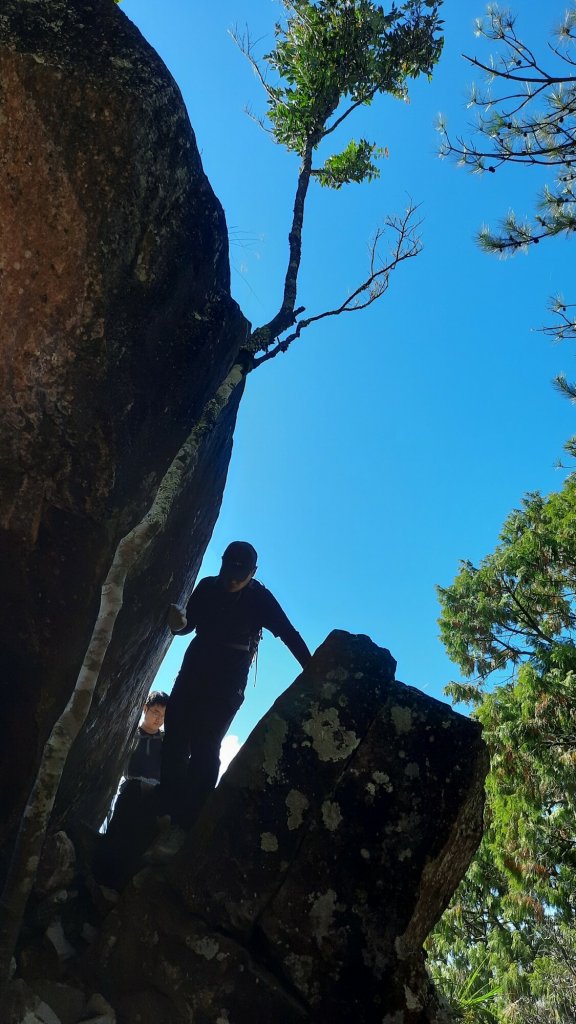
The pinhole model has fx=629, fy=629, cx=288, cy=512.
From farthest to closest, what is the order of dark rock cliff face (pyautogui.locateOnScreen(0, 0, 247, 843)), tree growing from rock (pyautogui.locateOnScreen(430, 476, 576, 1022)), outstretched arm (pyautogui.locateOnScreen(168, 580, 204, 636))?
tree growing from rock (pyautogui.locateOnScreen(430, 476, 576, 1022)) → outstretched arm (pyautogui.locateOnScreen(168, 580, 204, 636)) → dark rock cliff face (pyautogui.locateOnScreen(0, 0, 247, 843))

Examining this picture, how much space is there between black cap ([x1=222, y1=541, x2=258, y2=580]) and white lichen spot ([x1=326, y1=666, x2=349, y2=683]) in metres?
1.33

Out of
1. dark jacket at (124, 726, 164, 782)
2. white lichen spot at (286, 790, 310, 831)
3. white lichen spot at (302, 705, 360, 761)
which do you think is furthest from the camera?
dark jacket at (124, 726, 164, 782)

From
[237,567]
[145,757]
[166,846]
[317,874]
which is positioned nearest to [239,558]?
[237,567]

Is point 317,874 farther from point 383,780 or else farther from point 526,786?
point 526,786

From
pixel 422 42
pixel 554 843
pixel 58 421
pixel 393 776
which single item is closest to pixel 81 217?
pixel 58 421

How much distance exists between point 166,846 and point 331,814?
142 centimetres

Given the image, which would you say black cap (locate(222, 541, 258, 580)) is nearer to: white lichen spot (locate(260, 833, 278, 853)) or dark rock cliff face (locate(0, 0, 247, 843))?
dark rock cliff face (locate(0, 0, 247, 843))

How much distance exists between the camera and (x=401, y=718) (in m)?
5.30

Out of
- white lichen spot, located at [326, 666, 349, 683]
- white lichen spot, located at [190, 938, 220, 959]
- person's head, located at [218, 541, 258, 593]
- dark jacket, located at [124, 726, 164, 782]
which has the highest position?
person's head, located at [218, 541, 258, 593]

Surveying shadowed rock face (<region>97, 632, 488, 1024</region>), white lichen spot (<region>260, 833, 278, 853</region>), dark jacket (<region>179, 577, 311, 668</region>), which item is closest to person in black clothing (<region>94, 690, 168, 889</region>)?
shadowed rock face (<region>97, 632, 488, 1024</region>)

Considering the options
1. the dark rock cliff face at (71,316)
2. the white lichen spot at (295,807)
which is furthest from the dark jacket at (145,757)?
the white lichen spot at (295,807)

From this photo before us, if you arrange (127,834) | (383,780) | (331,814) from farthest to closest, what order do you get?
(127,834) → (383,780) → (331,814)

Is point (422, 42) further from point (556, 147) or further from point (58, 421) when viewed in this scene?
point (58, 421)

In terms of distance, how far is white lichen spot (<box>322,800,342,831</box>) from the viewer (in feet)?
16.0
